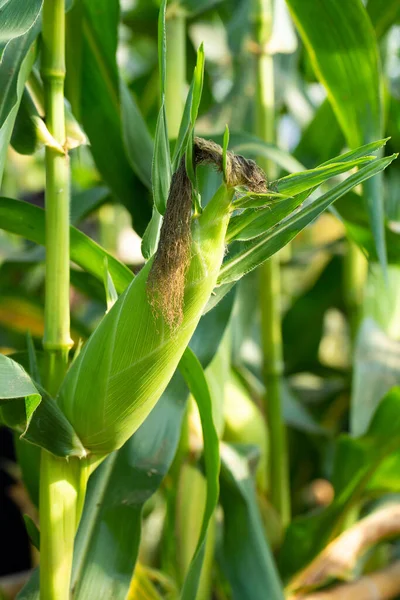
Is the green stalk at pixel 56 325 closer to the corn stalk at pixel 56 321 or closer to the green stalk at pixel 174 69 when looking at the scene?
the corn stalk at pixel 56 321

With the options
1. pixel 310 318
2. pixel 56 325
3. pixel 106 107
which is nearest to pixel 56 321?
pixel 56 325

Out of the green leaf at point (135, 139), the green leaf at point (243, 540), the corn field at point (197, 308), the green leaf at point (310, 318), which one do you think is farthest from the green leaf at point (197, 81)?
the green leaf at point (310, 318)

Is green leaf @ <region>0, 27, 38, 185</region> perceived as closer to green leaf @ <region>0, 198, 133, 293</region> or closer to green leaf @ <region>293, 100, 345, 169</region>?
green leaf @ <region>0, 198, 133, 293</region>

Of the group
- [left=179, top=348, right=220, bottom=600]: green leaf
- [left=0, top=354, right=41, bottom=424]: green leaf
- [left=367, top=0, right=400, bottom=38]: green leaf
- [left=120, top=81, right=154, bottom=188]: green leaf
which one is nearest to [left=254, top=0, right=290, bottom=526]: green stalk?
[left=367, top=0, right=400, bottom=38]: green leaf

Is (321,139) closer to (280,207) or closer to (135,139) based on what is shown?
(135,139)

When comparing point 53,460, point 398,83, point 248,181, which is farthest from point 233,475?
point 398,83
